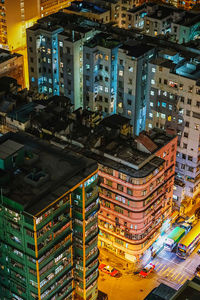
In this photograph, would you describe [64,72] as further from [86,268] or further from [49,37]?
[86,268]

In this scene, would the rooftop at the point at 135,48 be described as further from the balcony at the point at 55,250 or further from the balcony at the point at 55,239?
the balcony at the point at 55,250

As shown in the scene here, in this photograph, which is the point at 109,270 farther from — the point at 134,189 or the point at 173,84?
the point at 173,84

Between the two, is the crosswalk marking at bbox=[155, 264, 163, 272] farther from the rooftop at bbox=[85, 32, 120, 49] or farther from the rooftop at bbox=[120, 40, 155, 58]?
the rooftop at bbox=[85, 32, 120, 49]

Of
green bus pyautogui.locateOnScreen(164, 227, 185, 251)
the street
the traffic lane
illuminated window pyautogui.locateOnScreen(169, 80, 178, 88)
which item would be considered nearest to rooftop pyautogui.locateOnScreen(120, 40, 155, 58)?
illuminated window pyautogui.locateOnScreen(169, 80, 178, 88)

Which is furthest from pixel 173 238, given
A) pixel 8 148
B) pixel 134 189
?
pixel 8 148

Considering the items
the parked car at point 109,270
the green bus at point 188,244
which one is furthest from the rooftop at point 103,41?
the parked car at point 109,270

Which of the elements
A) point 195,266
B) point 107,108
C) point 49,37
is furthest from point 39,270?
point 49,37
